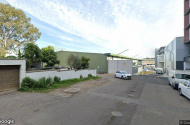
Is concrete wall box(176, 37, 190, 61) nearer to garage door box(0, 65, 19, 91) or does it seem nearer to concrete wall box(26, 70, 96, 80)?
concrete wall box(26, 70, 96, 80)

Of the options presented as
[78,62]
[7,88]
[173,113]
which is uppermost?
[78,62]

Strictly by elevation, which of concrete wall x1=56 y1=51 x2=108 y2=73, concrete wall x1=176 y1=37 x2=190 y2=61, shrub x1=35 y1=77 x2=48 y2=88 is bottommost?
shrub x1=35 y1=77 x2=48 y2=88

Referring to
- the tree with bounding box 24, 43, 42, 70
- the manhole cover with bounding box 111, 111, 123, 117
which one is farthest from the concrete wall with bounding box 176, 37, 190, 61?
the tree with bounding box 24, 43, 42, 70

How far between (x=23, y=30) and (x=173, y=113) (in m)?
29.9

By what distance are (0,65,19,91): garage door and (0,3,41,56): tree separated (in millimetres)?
16396

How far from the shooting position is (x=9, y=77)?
8.40 meters

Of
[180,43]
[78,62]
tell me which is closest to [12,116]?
[78,62]

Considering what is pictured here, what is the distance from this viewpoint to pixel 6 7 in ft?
63.7

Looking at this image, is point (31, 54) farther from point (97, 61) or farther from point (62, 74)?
point (97, 61)

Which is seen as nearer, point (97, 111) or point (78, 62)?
point (97, 111)

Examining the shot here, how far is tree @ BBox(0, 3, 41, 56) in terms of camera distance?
64.2ft

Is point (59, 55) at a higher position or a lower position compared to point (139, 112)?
higher

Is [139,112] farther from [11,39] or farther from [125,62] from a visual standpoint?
[11,39]

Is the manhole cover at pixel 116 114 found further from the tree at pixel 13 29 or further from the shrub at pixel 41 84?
the tree at pixel 13 29
